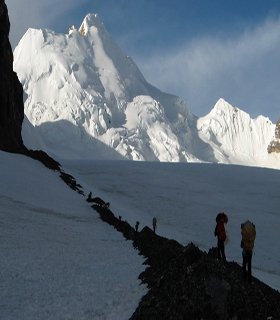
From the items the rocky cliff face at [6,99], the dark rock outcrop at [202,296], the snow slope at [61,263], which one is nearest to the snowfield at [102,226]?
the snow slope at [61,263]

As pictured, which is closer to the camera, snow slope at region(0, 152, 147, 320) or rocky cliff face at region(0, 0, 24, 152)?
snow slope at region(0, 152, 147, 320)

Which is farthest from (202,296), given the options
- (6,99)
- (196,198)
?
(6,99)

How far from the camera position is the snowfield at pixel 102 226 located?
A: 44.2 ft

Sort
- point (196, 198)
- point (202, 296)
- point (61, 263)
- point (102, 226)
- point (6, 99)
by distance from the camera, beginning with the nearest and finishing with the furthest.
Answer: point (202, 296)
point (61, 263)
point (102, 226)
point (196, 198)
point (6, 99)

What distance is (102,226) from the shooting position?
103 ft

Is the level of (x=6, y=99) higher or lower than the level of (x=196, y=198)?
higher

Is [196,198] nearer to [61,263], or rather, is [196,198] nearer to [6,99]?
[6,99]

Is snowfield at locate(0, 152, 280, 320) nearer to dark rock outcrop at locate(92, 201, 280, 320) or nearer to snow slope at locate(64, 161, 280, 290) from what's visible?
snow slope at locate(64, 161, 280, 290)

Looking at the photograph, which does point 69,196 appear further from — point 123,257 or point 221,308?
point 221,308

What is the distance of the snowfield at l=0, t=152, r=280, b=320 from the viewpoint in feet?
44.2

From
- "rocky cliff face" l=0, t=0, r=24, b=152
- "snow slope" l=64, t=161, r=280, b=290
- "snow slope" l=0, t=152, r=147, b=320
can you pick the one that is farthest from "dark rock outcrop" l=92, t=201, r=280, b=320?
"rocky cliff face" l=0, t=0, r=24, b=152

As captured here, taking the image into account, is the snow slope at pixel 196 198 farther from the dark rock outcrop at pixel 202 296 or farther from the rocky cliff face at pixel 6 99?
the dark rock outcrop at pixel 202 296

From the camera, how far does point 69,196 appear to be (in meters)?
41.4

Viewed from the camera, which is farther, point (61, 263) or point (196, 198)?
point (196, 198)
